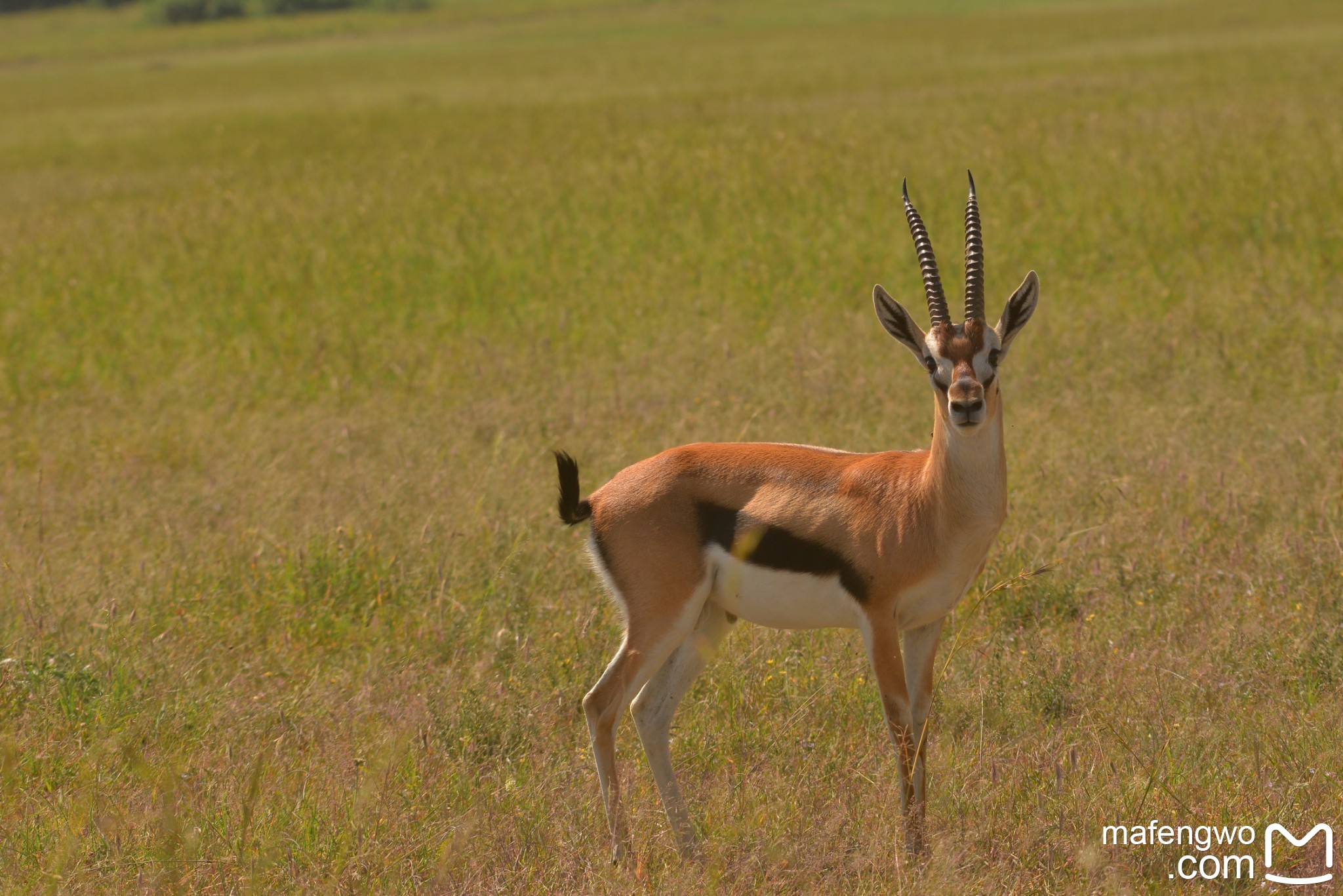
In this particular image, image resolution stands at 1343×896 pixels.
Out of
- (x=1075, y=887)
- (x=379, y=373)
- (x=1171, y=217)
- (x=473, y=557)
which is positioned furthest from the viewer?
(x=1171, y=217)

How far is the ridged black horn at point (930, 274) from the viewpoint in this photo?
3811 mm

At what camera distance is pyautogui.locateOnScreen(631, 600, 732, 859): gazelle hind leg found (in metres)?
3.96

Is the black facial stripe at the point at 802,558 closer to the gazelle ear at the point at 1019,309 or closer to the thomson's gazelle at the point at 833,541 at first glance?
the thomson's gazelle at the point at 833,541

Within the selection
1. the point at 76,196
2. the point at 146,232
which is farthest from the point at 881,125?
the point at 76,196

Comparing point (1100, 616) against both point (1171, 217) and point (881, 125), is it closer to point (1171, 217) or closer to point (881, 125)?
point (1171, 217)

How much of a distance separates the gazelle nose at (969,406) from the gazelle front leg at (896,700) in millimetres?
609

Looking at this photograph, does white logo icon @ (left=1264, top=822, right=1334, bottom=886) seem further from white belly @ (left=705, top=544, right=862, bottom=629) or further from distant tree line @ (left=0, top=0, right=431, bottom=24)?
distant tree line @ (left=0, top=0, right=431, bottom=24)

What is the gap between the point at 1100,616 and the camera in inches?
204

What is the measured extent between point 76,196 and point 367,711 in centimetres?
1578

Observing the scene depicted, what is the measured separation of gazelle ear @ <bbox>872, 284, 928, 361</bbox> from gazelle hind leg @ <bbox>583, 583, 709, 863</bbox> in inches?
35.6

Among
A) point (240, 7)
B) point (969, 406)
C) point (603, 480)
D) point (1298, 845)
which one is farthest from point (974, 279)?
point (240, 7)

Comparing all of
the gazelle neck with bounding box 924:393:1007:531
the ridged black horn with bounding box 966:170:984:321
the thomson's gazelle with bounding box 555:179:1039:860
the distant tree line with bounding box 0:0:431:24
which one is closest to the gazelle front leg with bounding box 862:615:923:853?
the thomson's gazelle with bounding box 555:179:1039:860

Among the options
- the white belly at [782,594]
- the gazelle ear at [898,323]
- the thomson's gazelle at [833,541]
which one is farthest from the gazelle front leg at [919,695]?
the gazelle ear at [898,323]

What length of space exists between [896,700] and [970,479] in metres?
0.65
